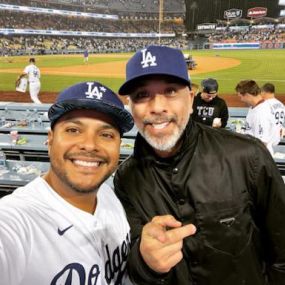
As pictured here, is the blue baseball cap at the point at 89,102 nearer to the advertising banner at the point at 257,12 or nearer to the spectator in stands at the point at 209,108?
the spectator in stands at the point at 209,108

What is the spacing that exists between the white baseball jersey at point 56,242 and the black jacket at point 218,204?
0.48 feet

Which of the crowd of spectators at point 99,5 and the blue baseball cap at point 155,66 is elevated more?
the crowd of spectators at point 99,5

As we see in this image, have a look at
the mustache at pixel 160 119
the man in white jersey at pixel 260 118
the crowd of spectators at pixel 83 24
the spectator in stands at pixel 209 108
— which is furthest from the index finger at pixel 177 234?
the crowd of spectators at pixel 83 24

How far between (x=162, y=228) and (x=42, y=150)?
177 inches

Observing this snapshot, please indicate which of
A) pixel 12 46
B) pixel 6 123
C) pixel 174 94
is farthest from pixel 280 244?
pixel 12 46

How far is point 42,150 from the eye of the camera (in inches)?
207

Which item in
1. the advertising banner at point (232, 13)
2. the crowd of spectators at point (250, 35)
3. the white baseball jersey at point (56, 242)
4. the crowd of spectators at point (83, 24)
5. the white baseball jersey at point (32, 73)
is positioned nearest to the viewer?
the white baseball jersey at point (56, 242)

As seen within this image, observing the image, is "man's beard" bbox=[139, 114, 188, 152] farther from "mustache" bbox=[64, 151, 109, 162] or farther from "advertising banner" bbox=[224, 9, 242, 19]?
"advertising banner" bbox=[224, 9, 242, 19]

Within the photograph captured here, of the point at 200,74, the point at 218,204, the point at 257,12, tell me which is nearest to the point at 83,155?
the point at 218,204

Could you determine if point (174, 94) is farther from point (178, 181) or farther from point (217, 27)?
point (217, 27)

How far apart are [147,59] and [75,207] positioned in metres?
0.76

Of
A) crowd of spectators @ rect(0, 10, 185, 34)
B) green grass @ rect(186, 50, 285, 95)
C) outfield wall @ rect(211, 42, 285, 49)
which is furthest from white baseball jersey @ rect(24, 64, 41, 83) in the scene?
outfield wall @ rect(211, 42, 285, 49)

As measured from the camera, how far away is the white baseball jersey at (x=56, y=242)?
1068 mm

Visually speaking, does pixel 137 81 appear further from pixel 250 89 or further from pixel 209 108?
pixel 209 108
